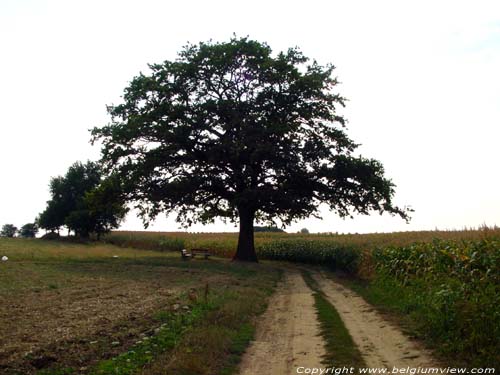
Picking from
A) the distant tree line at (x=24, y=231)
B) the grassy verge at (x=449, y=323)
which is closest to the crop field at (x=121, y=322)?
the grassy verge at (x=449, y=323)

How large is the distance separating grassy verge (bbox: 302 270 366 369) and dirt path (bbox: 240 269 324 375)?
0.59ft

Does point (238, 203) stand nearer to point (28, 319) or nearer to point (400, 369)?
point (28, 319)

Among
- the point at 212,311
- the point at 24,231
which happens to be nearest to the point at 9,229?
the point at 24,231

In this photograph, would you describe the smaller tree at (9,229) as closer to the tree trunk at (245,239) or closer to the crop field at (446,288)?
the tree trunk at (245,239)

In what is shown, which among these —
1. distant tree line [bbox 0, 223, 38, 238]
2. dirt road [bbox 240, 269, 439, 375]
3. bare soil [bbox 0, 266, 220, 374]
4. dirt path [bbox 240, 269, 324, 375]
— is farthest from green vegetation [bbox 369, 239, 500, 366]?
distant tree line [bbox 0, 223, 38, 238]

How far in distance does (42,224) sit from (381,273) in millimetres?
66002

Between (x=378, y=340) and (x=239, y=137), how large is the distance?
72.5 ft

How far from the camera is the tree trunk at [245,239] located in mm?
37125

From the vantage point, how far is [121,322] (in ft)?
40.5

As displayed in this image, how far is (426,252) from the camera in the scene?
18.8m

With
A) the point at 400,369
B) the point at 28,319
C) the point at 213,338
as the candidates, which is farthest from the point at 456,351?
the point at 28,319

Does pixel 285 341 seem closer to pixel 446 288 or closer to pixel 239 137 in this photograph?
pixel 446 288

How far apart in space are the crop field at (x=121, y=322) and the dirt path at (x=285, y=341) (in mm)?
406

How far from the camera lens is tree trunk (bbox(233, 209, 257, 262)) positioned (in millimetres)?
37125
